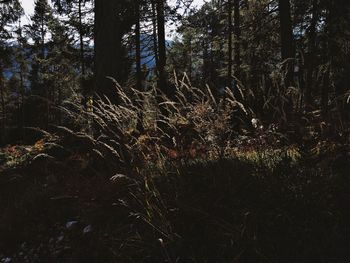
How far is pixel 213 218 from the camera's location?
3297mm

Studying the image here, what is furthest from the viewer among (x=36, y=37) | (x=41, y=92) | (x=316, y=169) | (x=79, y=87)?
(x=41, y=92)

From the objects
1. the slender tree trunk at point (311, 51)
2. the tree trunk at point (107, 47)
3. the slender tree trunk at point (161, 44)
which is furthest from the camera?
the slender tree trunk at point (161, 44)

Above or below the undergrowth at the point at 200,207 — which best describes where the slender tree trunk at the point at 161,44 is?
above

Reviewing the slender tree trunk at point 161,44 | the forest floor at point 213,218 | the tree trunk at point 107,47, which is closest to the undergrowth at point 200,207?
the forest floor at point 213,218

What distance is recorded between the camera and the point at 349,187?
3283mm

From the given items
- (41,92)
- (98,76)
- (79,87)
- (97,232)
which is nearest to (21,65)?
(41,92)

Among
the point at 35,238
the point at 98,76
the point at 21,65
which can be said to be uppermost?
the point at 21,65

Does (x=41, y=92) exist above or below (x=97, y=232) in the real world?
above

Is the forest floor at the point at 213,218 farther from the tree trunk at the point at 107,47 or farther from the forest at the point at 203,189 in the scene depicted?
the tree trunk at the point at 107,47

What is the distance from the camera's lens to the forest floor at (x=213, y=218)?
298cm

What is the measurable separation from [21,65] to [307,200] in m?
40.1

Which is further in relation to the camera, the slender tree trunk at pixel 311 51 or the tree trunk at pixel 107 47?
the tree trunk at pixel 107 47

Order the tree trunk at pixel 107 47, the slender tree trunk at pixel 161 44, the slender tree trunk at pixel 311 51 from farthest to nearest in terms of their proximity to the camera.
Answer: the slender tree trunk at pixel 161 44, the tree trunk at pixel 107 47, the slender tree trunk at pixel 311 51

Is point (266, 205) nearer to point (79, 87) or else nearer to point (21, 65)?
point (79, 87)
